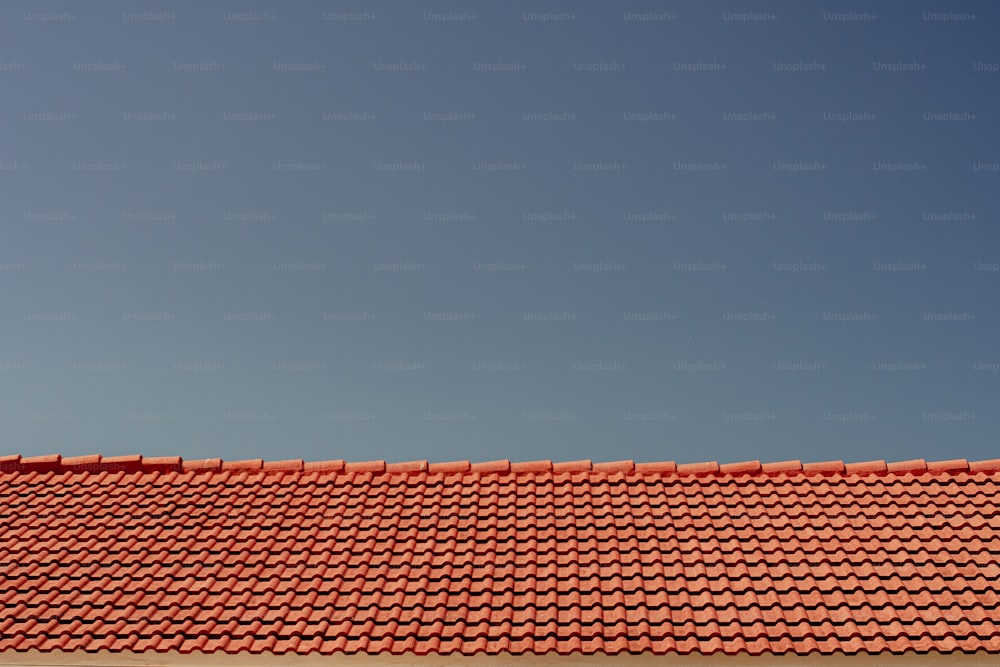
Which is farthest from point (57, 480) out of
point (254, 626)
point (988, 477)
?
point (988, 477)

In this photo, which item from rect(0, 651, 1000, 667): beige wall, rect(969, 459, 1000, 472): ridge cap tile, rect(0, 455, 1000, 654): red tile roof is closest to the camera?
rect(0, 651, 1000, 667): beige wall

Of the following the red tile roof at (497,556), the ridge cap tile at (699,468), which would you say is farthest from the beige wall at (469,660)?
the ridge cap tile at (699,468)

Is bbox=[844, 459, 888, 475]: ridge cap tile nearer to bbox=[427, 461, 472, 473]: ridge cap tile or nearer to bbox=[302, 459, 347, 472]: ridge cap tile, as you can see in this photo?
bbox=[427, 461, 472, 473]: ridge cap tile

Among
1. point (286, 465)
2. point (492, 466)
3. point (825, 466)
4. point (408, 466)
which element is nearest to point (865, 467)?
point (825, 466)

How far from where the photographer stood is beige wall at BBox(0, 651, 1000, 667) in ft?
26.0

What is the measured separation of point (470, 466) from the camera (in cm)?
1208

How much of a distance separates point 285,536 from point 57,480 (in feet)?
13.1

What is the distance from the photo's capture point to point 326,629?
8.44 meters

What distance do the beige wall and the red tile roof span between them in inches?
3.5

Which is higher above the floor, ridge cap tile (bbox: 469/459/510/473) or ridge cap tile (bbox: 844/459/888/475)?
ridge cap tile (bbox: 844/459/888/475)

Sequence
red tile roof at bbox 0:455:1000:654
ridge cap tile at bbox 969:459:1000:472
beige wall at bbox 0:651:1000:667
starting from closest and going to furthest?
beige wall at bbox 0:651:1000:667 → red tile roof at bbox 0:455:1000:654 → ridge cap tile at bbox 969:459:1000:472

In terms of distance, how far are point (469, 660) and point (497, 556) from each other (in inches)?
68.7

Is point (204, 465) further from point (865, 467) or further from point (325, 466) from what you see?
point (865, 467)

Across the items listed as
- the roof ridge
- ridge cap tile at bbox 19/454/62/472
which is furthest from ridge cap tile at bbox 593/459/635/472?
ridge cap tile at bbox 19/454/62/472
